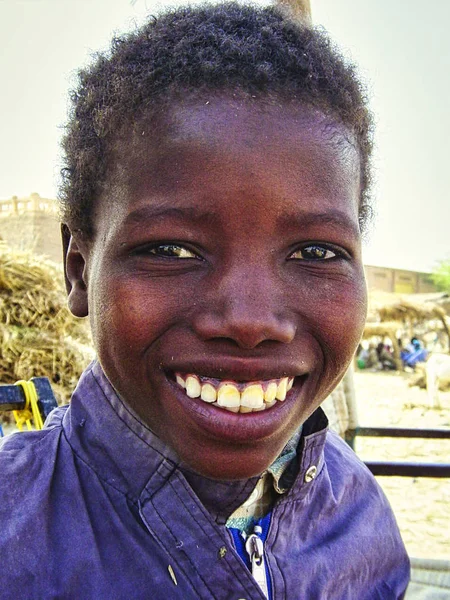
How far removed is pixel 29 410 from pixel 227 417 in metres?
0.83

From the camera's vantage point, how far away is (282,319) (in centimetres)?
88

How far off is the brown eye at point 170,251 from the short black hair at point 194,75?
180mm

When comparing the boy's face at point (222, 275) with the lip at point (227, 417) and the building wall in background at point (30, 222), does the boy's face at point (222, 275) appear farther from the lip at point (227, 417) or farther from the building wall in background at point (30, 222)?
the building wall in background at point (30, 222)

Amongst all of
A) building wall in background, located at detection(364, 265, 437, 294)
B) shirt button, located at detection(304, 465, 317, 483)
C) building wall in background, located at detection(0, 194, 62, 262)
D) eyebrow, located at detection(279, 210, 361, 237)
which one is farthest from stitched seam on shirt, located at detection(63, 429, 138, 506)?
building wall in background, located at detection(364, 265, 437, 294)

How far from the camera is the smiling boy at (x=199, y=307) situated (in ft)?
2.91

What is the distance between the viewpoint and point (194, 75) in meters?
0.95

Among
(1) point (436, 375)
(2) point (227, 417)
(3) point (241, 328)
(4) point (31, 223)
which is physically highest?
(4) point (31, 223)

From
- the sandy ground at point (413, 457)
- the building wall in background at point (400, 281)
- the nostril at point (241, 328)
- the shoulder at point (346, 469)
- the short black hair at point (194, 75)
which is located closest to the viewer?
the nostril at point (241, 328)

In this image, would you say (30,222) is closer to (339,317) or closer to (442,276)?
(339,317)

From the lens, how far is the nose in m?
0.83

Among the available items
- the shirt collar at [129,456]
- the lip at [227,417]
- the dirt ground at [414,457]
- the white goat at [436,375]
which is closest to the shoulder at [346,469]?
the shirt collar at [129,456]

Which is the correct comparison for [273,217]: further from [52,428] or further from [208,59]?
[52,428]

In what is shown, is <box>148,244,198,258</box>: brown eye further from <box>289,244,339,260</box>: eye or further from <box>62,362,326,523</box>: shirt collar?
<box>62,362,326,523</box>: shirt collar

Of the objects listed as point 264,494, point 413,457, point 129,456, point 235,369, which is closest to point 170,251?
point 235,369
